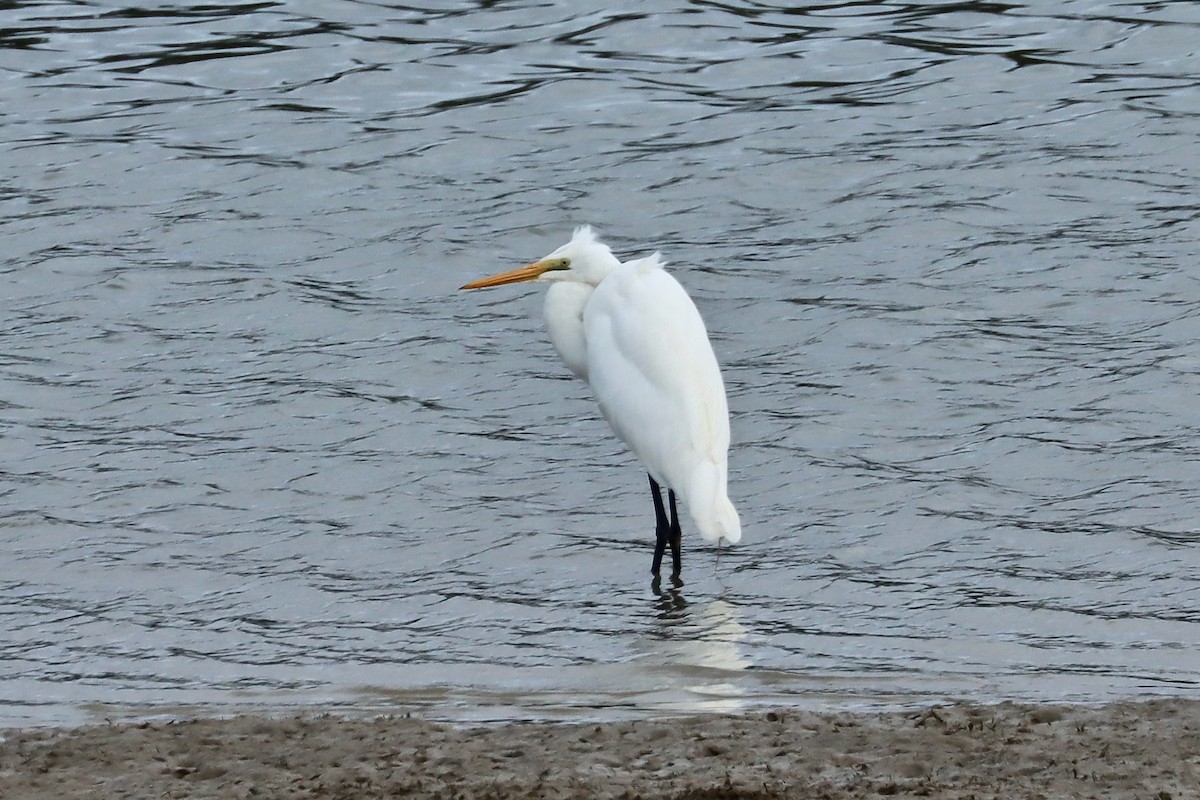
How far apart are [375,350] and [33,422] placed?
1.77 metres

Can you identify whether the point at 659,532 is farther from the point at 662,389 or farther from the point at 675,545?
the point at 662,389

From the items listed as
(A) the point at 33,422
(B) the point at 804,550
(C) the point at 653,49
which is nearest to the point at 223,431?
(A) the point at 33,422

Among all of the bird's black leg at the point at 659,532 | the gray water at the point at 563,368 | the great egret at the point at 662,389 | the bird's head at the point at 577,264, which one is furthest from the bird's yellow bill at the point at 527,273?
the bird's black leg at the point at 659,532

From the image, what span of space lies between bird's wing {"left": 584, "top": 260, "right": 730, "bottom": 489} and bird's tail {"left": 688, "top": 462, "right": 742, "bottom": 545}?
0.06 metres

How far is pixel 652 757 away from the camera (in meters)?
4.27

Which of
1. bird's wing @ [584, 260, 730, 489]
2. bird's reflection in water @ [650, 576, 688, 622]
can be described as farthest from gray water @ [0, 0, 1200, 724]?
bird's wing @ [584, 260, 730, 489]

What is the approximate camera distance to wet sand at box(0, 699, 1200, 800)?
13.1 feet

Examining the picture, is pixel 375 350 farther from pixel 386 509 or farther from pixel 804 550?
pixel 804 550

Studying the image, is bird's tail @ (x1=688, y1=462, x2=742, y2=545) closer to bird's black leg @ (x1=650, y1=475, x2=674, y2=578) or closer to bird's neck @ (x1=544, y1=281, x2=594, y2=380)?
bird's black leg @ (x1=650, y1=475, x2=674, y2=578)

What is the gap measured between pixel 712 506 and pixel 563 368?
285 cm

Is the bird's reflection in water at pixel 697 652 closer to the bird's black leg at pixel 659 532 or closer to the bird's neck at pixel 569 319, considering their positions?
the bird's black leg at pixel 659 532

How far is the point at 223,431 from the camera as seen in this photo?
8312 millimetres

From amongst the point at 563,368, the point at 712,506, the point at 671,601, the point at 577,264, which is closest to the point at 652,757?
the point at 671,601

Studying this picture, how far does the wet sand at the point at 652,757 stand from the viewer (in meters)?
3.98
